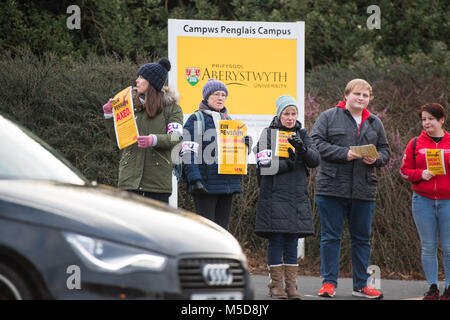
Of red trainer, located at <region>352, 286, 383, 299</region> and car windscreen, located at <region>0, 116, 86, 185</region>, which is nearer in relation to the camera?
car windscreen, located at <region>0, 116, 86, 185</region>

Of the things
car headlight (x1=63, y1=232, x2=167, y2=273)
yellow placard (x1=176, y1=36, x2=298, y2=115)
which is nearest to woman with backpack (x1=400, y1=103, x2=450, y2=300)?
yellow placard (x1=176, y1=36, x2=298, y2=115)

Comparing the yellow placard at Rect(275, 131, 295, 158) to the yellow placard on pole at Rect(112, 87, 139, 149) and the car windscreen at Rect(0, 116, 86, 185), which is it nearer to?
the yellow placard on pole at Rect(112, 87, 139, 149)

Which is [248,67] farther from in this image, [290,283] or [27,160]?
[27,160]

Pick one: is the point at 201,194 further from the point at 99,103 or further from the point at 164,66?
the point at 99,103

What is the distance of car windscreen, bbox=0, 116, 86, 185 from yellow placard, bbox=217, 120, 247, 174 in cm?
275

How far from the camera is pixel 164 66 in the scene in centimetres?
739

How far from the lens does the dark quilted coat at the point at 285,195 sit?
7.53 meters

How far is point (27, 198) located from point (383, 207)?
772 cm

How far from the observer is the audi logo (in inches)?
154

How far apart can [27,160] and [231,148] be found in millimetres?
3429

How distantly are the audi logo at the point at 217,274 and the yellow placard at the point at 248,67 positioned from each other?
631cm

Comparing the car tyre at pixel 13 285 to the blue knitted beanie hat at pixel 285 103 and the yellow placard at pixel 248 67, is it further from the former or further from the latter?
the yellow placard at pixel 248 67

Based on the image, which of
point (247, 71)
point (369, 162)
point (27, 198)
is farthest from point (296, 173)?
point (27, 198)
